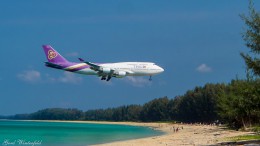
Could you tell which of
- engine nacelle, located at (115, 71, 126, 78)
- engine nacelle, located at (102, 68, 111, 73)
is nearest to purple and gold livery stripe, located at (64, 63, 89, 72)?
engine nacelle, located at (102, 68, 111, 73)

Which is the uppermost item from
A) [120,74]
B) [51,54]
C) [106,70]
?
[51,54]

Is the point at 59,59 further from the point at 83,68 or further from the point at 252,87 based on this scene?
the point at 252,87

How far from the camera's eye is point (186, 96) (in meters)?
147

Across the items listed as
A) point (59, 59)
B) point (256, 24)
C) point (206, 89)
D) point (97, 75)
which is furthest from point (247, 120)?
point (206, 89)

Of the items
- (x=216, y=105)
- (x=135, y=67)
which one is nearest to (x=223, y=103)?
(x=135, y=67)

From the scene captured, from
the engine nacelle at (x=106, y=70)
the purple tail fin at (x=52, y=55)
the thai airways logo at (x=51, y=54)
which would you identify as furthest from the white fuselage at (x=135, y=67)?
the thai airways logo at (x=51, y=54)

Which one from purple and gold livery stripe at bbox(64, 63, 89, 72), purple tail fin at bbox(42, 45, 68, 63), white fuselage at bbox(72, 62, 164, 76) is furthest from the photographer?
purple tail fin at bbox(42, 45, 68, 63)

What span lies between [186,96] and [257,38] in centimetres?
12468

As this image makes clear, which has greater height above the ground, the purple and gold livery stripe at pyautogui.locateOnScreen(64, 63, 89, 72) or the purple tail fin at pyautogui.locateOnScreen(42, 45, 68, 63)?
the purple tail fin at pyautogui.locateOnScreen(42, 45, 68, 63)

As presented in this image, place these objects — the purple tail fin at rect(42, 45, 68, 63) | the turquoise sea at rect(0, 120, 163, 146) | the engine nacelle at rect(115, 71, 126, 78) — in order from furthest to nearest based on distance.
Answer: the purple tail fin at rect(42, 45, 68, 63), the turquoise sea at rect(0, 120, 163, 146), the engine nacelle at rect(115, 71, 126, 78)

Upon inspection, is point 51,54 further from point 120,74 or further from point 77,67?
point 120,74

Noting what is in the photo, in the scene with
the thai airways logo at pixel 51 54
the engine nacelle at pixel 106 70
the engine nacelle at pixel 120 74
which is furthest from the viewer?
the thai airways logo at pixel 51 54

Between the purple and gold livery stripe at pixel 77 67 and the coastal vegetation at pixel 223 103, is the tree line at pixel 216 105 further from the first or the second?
the purple and gold livery stripe at pixel 77 67

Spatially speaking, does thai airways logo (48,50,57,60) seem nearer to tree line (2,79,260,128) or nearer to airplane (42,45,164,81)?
airplane (42,45,164,81)
